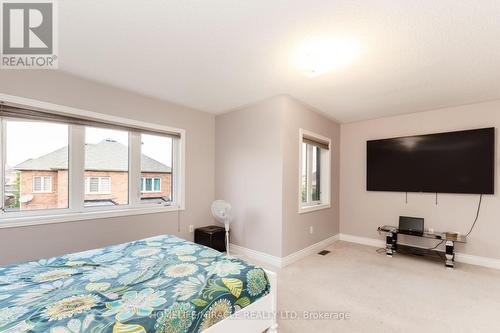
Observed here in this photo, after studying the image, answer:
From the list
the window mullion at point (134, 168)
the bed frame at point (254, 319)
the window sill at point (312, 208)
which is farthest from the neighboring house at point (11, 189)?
the window sill at point (312, 208)

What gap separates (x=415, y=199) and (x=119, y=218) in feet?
15.2

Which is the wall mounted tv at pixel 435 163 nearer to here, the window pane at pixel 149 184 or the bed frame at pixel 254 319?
the bed frame at pixel 254 319

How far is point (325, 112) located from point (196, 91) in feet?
7.31

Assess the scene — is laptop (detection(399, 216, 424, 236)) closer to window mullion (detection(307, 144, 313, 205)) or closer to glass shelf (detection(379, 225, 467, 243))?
glass shelf (detection(379, 225, 467, 243))

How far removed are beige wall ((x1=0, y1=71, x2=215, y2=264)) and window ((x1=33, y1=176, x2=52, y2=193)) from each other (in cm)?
40

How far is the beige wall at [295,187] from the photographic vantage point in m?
3.19

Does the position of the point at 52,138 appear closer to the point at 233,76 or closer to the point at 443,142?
the point at 233,76

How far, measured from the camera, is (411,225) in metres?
3.64

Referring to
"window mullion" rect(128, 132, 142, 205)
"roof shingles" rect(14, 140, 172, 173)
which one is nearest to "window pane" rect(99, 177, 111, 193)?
"roof shingles" rect(14, 140, 172, 173)

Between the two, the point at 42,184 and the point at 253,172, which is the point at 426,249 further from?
the point at 42,184

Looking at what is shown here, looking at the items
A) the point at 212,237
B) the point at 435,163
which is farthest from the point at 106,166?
the point at 435,163

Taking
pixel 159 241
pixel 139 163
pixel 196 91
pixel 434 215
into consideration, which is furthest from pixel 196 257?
pixel 434 215

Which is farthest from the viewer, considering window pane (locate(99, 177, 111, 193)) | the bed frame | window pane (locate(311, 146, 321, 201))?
window pane (locate(311, 146, 321, 201))

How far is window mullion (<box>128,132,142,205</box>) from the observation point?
3.17 m
